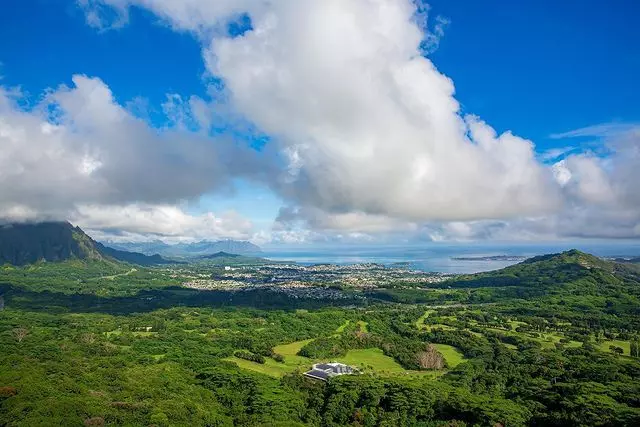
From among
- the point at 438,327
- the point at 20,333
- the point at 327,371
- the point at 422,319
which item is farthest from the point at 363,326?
the point at 20,333

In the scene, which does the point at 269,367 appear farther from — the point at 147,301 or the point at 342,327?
the point at 147,301

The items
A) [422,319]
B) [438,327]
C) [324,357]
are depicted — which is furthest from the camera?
[422,319]

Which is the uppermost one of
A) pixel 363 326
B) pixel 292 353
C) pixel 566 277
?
pixel 566 277

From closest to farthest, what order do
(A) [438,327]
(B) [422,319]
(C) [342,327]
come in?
(A) [438,327] < (C) [342,327] < (B) [422,319]

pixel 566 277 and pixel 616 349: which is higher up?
pixel 566 277

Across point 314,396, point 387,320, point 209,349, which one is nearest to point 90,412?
point 314,396

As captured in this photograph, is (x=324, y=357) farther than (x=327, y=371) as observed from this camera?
Yes

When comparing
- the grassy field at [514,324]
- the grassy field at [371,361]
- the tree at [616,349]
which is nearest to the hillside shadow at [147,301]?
the grassy field at [514,324]

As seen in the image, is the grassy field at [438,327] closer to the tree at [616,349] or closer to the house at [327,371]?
the tree at [616,349]
